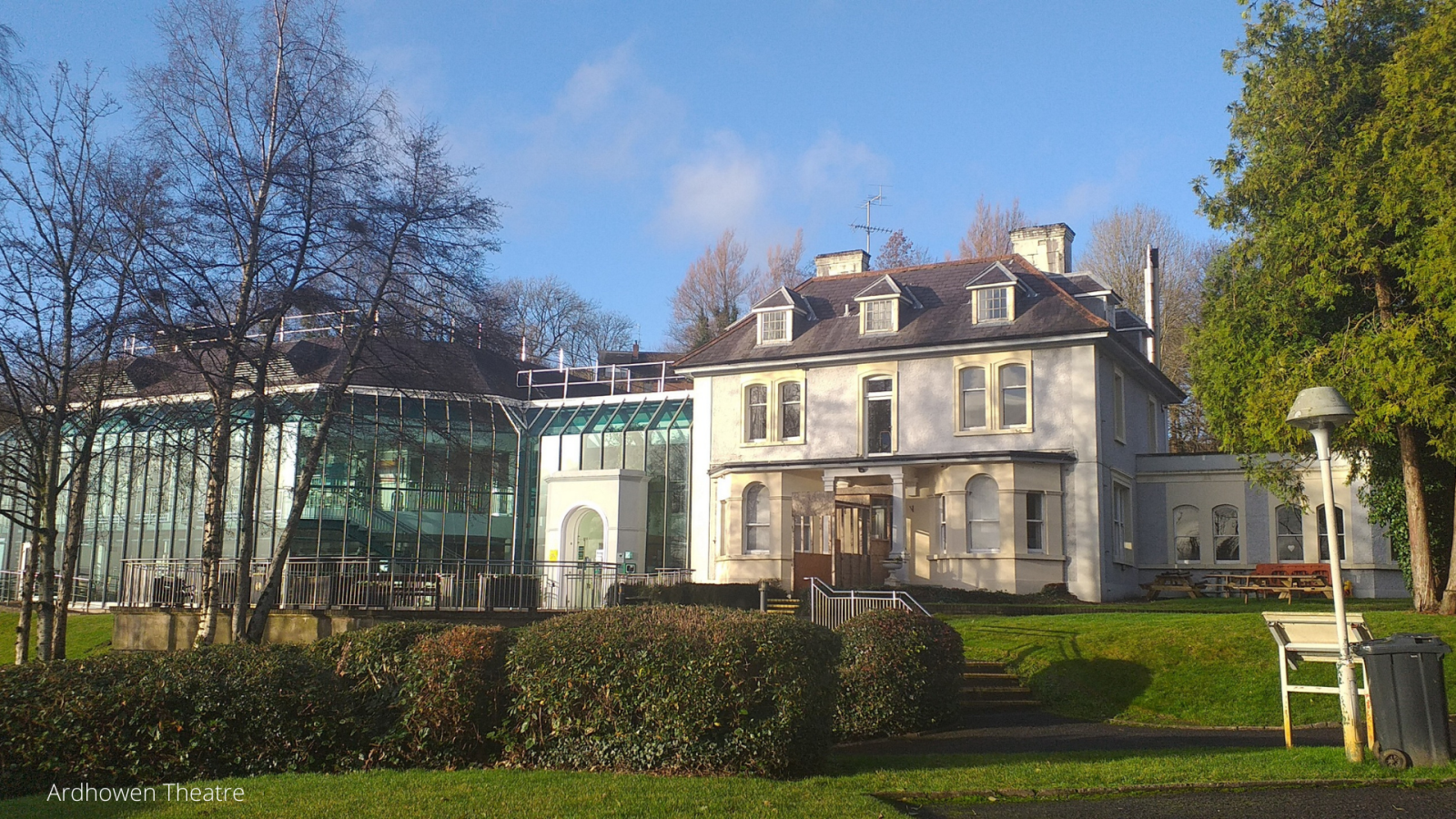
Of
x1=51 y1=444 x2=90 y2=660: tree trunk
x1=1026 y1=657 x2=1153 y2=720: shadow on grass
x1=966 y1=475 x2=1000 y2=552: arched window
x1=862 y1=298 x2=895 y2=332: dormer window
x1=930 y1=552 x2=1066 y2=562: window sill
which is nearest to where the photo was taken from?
x1=1026 y1=657 x2=1153 y2=720: shadow on grass

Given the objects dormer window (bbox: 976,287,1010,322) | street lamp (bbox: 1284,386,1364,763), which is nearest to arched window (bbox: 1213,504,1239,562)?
dormer window (bbox: 976,287,1010,322)

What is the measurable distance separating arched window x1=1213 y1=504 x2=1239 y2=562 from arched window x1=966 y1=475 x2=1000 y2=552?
8116mm

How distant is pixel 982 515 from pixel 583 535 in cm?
1311

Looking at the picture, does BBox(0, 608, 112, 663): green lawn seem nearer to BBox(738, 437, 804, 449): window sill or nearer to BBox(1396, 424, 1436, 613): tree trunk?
BBox(738, 437, 804, 449): window sill

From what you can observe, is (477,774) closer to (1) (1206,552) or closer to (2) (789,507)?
(2) (789,507)

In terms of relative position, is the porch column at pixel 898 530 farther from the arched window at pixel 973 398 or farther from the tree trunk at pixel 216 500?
the tree trunk at pixel 216 500

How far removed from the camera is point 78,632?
28.9 metres

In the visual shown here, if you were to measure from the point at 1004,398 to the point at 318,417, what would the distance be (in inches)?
733

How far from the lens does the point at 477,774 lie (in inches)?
395

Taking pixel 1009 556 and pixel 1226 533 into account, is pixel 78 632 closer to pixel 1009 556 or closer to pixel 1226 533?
pixel 1009 556

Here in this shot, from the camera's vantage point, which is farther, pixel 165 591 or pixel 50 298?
pixel 165 591

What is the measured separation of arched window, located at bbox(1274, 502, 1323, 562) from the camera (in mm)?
33156

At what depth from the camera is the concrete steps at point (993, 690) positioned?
1607cm

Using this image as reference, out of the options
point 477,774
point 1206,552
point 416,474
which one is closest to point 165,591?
point 416,474
